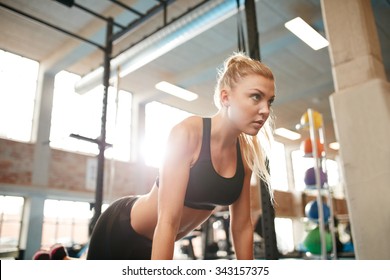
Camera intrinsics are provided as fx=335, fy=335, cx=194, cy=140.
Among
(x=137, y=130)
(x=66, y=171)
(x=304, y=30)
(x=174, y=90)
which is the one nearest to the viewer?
(x=304, y=30)

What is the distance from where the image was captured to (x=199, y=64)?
5.06 m

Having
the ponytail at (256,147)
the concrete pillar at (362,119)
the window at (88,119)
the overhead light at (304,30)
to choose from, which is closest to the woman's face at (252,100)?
the ponytail at (256,147)

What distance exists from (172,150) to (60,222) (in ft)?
16.6

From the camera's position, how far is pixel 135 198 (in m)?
0.98

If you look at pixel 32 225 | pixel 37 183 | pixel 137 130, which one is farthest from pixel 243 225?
pixel 137 130

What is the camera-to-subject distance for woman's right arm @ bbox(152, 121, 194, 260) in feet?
2.11

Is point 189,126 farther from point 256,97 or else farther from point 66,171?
point 66,171

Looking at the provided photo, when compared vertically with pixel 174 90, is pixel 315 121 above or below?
below

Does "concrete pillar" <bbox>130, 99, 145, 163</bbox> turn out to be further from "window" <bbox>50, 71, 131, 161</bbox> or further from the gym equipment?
the gym equipment

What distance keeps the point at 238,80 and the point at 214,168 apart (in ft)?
0.65

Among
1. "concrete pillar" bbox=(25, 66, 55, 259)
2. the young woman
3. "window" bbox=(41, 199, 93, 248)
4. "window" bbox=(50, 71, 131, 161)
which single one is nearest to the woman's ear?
the young woman

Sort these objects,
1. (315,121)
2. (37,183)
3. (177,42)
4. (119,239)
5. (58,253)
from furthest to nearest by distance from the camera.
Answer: (37,183) → (315,121) → (177,42) → (58,253) → (119,239)
